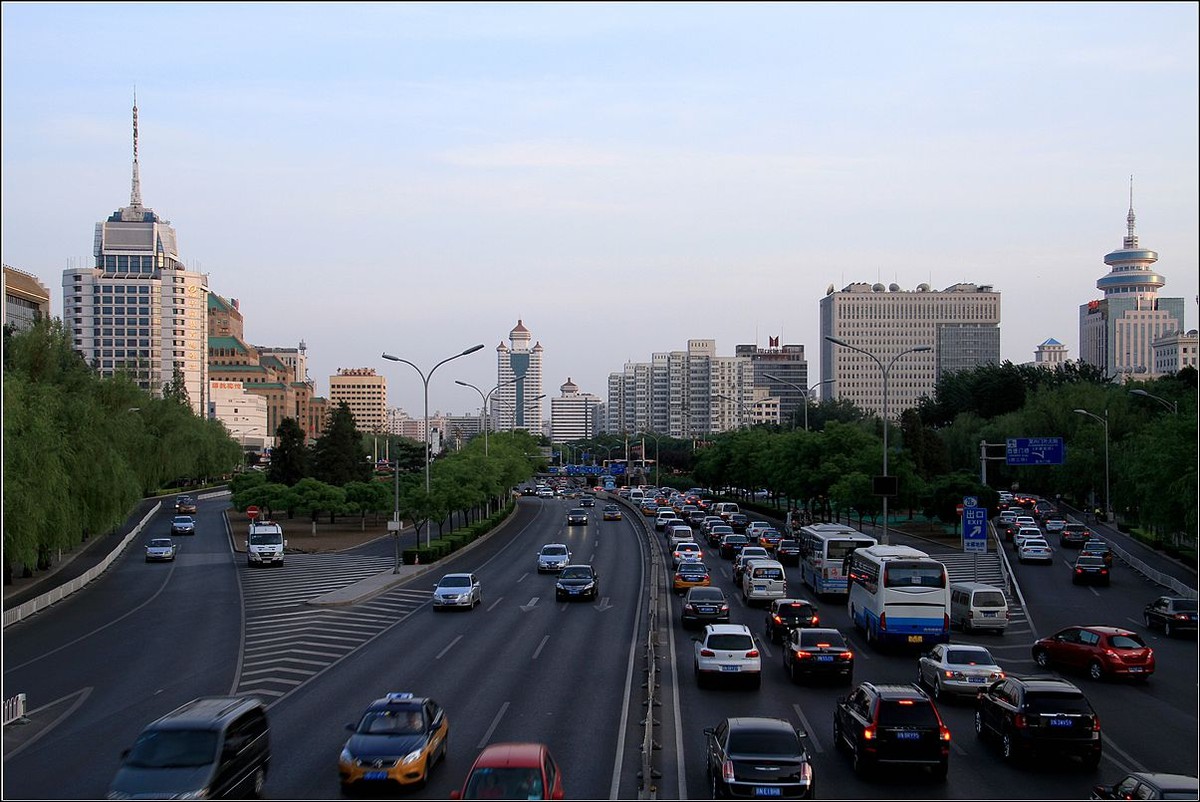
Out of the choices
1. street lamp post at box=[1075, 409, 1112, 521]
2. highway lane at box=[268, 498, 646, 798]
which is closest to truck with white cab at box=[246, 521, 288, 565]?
highway lane at box=[268, 498, 646, 798]

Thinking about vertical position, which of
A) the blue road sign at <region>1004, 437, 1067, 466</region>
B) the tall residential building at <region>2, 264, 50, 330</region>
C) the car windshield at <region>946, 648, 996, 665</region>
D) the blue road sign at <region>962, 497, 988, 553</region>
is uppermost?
the tall residential building at <region>2, 264, 50, 330</region>

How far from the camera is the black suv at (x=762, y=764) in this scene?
1490cm

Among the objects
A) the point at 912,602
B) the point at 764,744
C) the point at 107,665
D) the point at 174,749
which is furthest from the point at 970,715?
the point at 107,665

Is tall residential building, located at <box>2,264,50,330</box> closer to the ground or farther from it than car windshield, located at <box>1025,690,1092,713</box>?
farther from it

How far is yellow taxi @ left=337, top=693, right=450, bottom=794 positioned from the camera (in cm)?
1580

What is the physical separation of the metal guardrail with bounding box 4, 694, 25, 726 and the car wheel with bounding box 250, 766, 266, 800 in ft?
30.6

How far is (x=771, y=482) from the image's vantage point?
3177 inches

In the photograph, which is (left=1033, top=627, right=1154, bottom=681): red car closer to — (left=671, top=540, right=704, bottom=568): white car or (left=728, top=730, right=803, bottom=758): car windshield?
(left=728, top=730, right=803, bottom=758): car windshield

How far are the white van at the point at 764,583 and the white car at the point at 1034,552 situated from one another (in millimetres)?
19114

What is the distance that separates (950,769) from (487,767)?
8378 mm

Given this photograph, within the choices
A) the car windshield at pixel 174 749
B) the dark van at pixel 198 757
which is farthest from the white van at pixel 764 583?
the car windshield at pixel 174 749

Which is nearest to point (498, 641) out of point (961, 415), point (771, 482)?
point (771, 482)

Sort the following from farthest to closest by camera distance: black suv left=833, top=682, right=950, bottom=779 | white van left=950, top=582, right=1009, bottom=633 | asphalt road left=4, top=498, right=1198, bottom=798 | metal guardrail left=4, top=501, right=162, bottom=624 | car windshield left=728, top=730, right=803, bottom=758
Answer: metal guardrail left=4, top=501, right=162, bottom=624 < white van left=950, top=582, right=1009, bottom=633 < asphalt road left=4, top=498, right=1198, bottom=798 < black suv left=833, top=682, right=950, bottom=779 < car windshield left=728, top=730, right=803, bottom=758

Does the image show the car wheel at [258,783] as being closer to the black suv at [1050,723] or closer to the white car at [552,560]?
the black suv at [1050,723]
